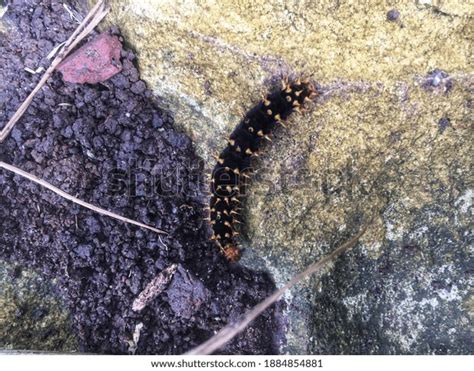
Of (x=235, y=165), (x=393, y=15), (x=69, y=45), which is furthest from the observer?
(x=69, y=45)

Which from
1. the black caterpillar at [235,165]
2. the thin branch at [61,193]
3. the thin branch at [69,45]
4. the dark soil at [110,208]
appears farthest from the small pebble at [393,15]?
the thin branch at [61,193]

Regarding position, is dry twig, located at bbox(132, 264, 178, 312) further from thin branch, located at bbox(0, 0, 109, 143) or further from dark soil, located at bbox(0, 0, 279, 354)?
thin branch, located at bbox(0, 0, 109, 143)

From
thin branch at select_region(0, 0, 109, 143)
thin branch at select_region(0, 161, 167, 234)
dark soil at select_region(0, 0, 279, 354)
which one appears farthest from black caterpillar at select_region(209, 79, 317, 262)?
thin branch at select_region(0, 0, 109, 143)

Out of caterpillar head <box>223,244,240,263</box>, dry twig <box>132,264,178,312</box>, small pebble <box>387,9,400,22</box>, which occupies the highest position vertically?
small pebble <box>387,9,400,22</box>

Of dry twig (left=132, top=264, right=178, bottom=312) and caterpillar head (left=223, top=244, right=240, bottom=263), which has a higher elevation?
caterpillar head (left=223, top=244, right=240, bottom=263)

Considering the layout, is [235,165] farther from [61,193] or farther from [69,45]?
[69,45]

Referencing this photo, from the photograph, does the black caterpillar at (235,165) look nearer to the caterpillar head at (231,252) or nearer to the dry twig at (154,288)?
the caterpillar head at (231,252)

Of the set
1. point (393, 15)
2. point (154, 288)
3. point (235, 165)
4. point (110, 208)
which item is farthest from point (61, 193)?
point (393, 15)

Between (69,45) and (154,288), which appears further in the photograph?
(69,45)
